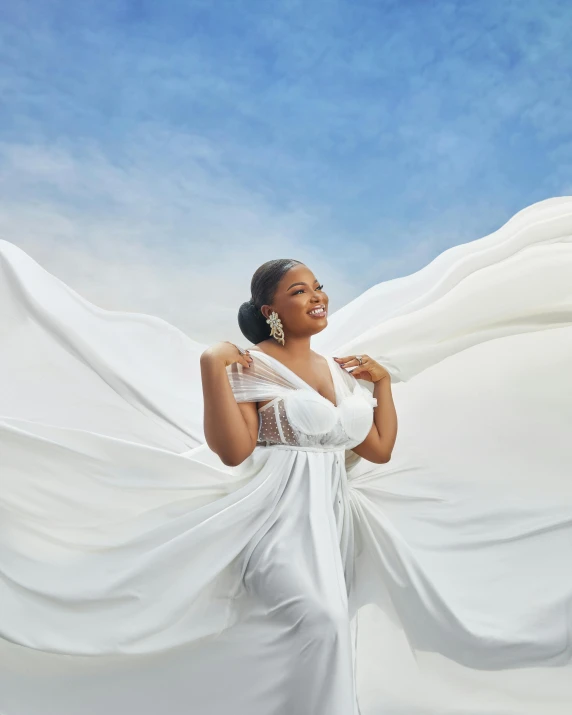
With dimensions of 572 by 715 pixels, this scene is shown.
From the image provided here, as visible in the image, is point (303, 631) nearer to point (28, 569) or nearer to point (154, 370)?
point (28, 569)

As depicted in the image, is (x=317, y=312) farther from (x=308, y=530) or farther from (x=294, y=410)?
(x=308, y=530)

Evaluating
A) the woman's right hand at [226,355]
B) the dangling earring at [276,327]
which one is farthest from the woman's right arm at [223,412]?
the dangling earring at [276,327]

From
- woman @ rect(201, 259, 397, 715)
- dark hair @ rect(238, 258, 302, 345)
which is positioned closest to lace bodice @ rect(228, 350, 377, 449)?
woman @ rect(201, 259, 397, 715)

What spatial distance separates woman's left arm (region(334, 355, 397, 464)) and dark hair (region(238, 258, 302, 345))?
0.21m

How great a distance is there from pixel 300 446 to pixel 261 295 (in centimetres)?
38

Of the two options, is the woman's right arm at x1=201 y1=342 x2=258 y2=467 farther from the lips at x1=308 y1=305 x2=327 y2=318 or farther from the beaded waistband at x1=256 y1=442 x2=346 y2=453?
the lips at x1=308 y1=305 x2=327 y2=318

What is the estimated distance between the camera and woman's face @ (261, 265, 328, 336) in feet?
6.02

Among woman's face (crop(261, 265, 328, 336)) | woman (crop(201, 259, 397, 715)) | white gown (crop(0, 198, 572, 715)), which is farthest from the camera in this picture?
woman's face (crop(261, 265, 328, 336))

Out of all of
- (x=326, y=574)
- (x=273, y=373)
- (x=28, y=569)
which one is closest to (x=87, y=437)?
(x=28, y=569)

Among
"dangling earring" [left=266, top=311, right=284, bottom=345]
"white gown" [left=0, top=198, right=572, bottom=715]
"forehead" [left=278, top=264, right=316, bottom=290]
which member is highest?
"forehead" [left=278, top=264, right=316, bottom=290]

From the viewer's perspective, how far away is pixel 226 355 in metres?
1.71

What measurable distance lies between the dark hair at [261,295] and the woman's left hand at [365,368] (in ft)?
0.68

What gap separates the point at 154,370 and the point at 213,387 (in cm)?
95

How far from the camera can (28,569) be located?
1630 mm
